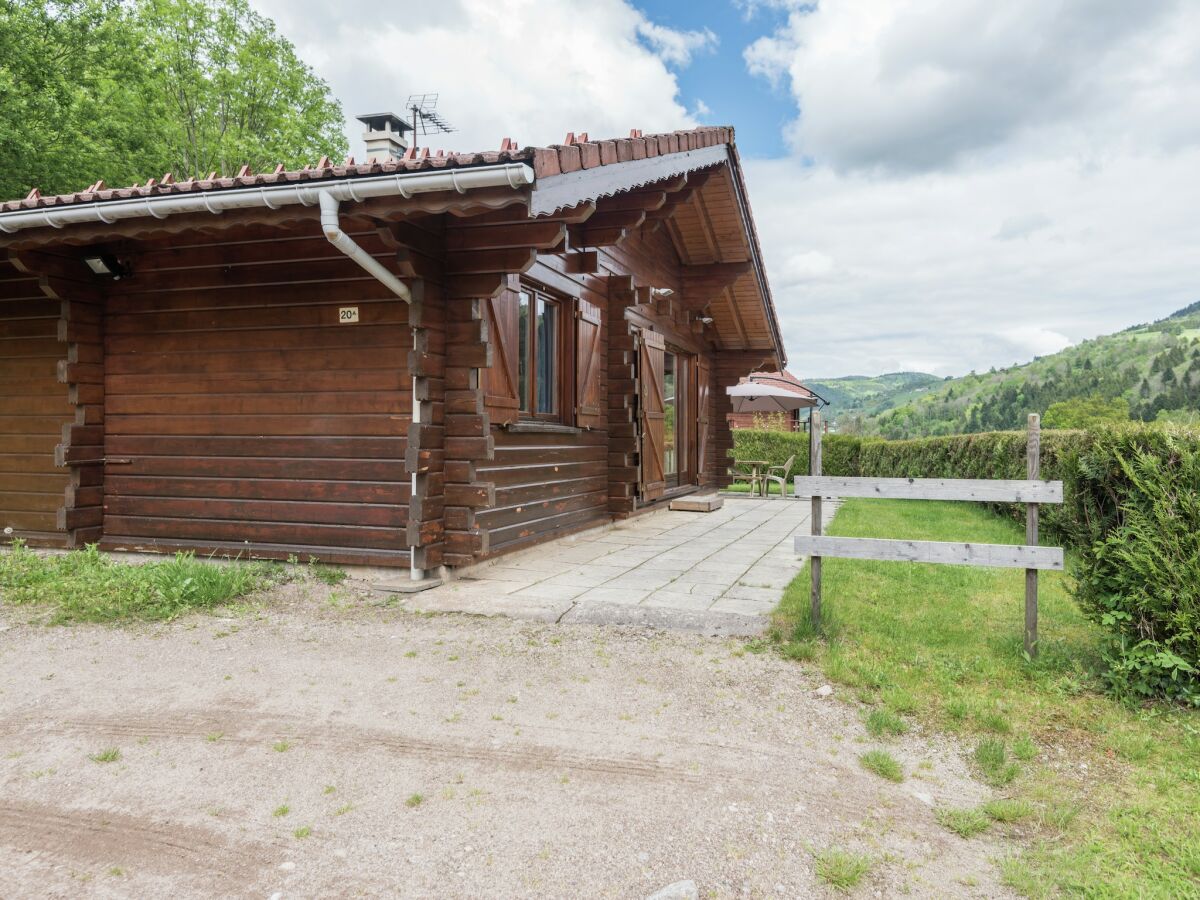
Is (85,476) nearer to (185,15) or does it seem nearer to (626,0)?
(626,0)

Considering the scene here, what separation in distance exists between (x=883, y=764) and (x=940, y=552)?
4.87 ft

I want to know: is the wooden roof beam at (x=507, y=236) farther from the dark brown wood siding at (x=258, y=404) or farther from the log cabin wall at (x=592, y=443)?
the log cabin wall at (x=592, y=443)

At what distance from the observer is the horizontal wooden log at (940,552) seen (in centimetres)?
358

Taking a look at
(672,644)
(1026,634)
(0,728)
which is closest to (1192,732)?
(1026,634)

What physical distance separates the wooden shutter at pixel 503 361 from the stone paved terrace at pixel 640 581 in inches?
49.7

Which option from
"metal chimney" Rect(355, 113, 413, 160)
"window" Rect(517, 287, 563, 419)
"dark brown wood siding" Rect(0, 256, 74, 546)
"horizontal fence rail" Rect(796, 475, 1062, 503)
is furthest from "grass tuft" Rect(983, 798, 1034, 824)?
"dark brown wood siding" Rect(0, 256, 74, 546)

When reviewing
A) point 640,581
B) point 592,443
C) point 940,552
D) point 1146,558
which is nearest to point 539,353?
point 592,443

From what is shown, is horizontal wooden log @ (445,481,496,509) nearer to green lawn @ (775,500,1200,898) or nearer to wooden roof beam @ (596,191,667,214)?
green lawn @ (775,500,1200,898)

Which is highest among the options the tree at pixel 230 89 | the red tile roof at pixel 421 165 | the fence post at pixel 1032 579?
the tree at pixel 230 89

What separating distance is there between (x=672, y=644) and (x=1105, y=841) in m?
2.11

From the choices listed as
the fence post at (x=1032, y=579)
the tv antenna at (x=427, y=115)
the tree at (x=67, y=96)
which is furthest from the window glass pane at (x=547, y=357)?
the tv antenna at (x=427, y=115)

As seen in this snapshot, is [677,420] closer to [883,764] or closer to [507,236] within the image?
[507,236]

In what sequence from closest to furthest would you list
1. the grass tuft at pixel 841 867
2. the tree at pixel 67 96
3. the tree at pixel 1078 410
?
the grass tuft at pixel 841 867 < the tree at pixel 67 96 < the tree at pixel 1078 410

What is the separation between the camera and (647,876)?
6.38 ft
